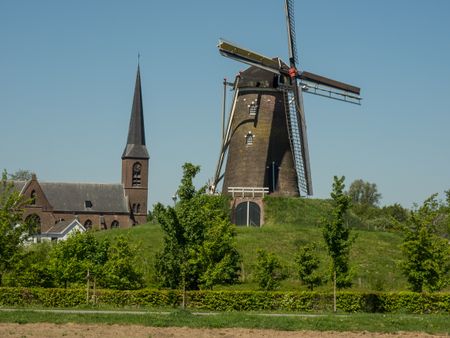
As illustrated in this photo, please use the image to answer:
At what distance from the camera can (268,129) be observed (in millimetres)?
60312

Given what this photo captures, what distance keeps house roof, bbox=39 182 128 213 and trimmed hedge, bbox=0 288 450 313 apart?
56.9 metres

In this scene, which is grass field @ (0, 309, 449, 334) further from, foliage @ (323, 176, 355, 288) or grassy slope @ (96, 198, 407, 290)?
grassy slope @ (96, 198, 407, 290)

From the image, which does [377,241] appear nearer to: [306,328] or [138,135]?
[306,328]

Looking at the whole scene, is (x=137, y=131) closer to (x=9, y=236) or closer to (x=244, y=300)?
(x=9, y=236)

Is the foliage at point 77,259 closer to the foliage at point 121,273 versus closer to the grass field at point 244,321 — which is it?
the foliage at point 121,273

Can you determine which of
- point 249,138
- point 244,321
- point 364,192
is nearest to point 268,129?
point 249,138

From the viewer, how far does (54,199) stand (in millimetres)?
94750

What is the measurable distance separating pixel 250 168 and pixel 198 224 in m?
21.0

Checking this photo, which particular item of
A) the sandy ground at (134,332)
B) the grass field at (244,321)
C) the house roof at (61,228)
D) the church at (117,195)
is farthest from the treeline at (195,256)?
the church at (117,195)

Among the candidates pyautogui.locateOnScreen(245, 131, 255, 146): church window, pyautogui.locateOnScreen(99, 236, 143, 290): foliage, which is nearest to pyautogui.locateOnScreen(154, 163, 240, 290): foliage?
pyautogui.locateOnScreen(99, 236, 143, 290): foliage

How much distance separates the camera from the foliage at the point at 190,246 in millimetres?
38875

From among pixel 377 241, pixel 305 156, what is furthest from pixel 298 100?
pixel 377 241

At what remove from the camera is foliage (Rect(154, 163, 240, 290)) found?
38.9 meters

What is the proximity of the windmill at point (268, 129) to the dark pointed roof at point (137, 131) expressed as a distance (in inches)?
1365
